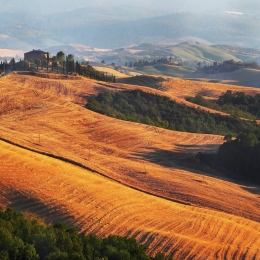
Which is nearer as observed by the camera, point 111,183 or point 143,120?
point 111,183

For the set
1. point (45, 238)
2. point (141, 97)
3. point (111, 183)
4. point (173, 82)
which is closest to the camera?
point (45, 238)

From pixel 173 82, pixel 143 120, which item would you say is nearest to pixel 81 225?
pixel 143 120

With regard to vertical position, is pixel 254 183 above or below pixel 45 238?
below

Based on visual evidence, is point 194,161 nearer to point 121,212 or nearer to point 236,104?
point 121,212

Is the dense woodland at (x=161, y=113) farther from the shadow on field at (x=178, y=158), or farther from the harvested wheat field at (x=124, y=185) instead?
the shadow on field at (x=178, y=158)

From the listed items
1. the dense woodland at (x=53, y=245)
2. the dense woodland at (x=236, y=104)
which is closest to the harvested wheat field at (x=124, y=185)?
the dense woodland at (x=53, y=245)

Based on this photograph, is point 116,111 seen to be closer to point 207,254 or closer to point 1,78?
point 1,78
